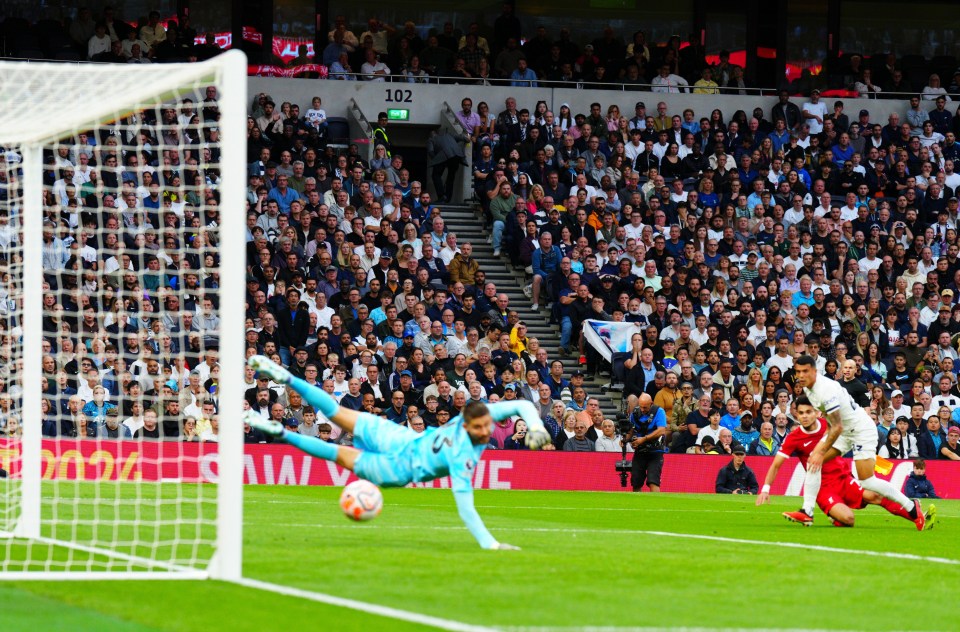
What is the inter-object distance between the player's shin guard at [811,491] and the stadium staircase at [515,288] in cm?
990

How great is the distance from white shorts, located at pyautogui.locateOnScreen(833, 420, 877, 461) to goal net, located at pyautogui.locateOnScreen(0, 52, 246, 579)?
6.43 metres

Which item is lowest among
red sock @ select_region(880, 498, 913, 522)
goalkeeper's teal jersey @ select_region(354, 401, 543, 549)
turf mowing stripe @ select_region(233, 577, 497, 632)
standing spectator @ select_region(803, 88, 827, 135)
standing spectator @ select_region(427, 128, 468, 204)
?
red sock @ select_region(880, 498, 913, 522)

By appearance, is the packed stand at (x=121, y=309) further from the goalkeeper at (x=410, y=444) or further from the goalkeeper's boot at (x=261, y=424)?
the goalkeeper's boot at (x=261, y=424)

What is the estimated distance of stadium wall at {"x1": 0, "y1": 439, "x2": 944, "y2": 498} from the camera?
66.3 ft

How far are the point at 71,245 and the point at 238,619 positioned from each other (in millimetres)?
15614

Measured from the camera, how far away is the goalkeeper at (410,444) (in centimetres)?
1103

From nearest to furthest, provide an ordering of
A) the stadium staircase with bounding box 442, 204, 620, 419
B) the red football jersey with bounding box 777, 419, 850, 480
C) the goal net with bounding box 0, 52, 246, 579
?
1. the goal net with bounding box 0, 52, 246, 579
2. the red football jersey with bounding box 777, 419, 850, 480
3. the stadium staircase with bounding box 442, 204, 620, 419

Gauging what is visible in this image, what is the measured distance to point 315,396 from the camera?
11.4 metres

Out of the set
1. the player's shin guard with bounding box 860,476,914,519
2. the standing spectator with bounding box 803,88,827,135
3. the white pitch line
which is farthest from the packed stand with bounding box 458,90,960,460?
the white pitch line

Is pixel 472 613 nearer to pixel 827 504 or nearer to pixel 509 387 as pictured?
pixel 827 504

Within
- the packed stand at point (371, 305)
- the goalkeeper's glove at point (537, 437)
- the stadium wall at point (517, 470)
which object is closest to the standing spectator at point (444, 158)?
the packed stand at point (371, 305)

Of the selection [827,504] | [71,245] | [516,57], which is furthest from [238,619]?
[516,57]

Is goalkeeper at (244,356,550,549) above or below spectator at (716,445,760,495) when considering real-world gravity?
above

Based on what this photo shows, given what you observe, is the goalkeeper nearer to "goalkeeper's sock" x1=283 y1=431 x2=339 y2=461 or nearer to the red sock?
"goalkeeper's sock" x1=283 y1=431 x2=339 y2=461
